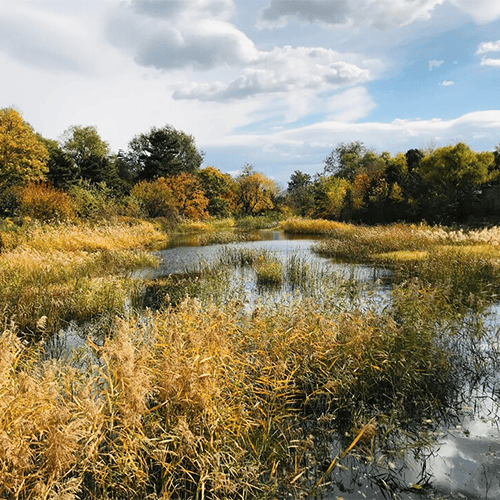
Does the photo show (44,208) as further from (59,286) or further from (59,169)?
(59,169)

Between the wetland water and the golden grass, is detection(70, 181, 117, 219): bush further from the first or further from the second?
the wetland water

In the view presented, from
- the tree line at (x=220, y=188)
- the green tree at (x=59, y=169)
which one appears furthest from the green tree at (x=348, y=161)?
the green tree at (x=59, y=169)

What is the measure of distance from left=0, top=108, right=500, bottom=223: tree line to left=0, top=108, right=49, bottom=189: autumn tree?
0.06 m

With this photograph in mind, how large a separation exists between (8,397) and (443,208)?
26689 millimetres

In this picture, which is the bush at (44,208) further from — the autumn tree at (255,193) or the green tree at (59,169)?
the autumn tree at (255,193)

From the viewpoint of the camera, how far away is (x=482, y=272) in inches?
364

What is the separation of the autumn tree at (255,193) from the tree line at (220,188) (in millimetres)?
103

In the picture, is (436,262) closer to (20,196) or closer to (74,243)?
(74,243)

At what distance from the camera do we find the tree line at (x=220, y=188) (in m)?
24.4

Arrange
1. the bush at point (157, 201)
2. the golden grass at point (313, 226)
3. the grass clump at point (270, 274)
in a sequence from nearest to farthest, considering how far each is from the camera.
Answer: the grass clump at point (270, 274)
the golden grass at point (313, 226)
the bush at point (157, 201)

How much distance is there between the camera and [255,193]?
43.5 meters

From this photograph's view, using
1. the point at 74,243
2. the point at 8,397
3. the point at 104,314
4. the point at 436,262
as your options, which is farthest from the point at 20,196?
the point at 8,397

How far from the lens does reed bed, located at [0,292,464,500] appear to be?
2574mm

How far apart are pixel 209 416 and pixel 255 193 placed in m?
41.2
